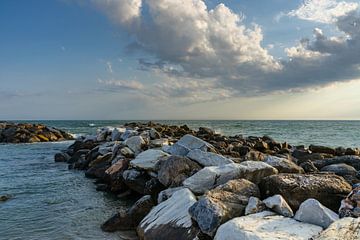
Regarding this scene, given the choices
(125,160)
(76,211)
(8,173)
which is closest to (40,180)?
(8,173)

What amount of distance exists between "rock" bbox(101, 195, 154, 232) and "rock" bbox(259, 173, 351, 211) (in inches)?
101

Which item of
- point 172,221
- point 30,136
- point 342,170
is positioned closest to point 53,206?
point 172,221

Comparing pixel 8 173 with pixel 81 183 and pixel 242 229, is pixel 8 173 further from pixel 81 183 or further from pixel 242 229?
pixel 242 229

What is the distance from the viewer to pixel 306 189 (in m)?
5.90

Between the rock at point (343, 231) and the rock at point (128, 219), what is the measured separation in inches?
159

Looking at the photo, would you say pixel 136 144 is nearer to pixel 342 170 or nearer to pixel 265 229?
pixel 342 170

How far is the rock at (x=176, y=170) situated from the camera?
815 cm

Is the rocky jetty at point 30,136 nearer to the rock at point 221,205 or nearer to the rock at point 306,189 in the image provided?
the rock at point 221,205

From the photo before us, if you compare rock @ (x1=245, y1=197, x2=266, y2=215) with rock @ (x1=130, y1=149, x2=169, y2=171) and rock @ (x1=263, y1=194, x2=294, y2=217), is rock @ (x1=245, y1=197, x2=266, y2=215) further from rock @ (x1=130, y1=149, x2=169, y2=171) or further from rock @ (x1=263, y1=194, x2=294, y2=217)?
rock @ (x1=130, y1=149, x2=169, y2=171)

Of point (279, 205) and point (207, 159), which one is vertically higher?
point (207, 159)

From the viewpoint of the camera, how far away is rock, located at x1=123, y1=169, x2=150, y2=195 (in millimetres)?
9641

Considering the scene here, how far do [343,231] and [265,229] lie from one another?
93 centimetres

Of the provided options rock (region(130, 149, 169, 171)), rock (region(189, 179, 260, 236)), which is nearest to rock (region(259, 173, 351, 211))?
rock (region(189, 179, 260, 236))

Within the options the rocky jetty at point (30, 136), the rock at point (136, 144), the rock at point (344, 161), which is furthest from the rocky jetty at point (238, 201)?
the rocky jetty at point (30, 136)
